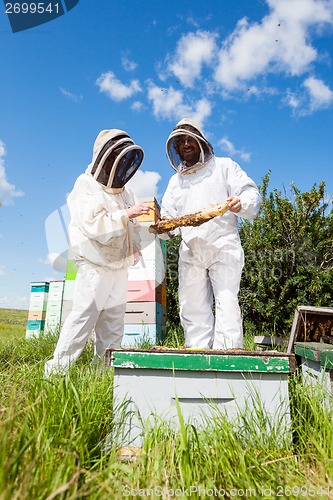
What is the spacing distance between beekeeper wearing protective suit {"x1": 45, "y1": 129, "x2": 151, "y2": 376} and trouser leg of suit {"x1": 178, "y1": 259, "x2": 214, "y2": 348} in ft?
1.77

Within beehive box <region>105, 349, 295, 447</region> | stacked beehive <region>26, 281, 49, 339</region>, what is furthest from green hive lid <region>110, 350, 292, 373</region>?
stacked beehive <region>26, 281, 49, 339</region>

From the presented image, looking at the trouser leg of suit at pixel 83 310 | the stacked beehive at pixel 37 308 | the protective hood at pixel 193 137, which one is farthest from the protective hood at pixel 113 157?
the stacked beehive at pixel 37 308

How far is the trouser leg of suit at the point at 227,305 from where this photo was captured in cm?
287

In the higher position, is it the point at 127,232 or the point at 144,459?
the point at 127,232

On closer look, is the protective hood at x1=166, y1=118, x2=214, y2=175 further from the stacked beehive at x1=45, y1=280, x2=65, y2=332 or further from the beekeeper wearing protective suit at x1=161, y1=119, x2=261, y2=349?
the stacked beehive at x1=45, y1=280, x2=65, y2=332

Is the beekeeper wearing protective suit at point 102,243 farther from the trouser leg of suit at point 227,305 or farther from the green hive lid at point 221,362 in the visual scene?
the green hive lid at point 221,362

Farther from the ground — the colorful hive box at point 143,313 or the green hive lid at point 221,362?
the colorful hive box at point 143,313

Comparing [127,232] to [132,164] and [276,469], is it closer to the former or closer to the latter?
[132,164]

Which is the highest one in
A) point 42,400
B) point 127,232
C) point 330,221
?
point 330,221

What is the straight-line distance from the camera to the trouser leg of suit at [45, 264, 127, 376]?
9.48 feet

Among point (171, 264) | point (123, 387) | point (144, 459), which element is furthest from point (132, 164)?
point (171, 264)

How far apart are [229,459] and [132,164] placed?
2507 millimetres

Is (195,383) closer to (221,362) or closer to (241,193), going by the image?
(221,362)

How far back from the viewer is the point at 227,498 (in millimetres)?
1221
